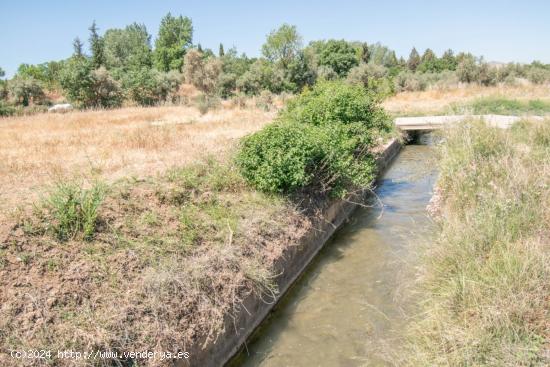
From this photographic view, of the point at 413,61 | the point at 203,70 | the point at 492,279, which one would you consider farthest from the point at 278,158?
the point at 413,61

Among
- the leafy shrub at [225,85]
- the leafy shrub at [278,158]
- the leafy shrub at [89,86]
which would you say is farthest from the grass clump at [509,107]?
the leafy shrub at [89,86]

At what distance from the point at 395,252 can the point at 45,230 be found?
5.63 m

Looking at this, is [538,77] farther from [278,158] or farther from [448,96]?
[278,158]

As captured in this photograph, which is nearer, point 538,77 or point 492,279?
point 492,279

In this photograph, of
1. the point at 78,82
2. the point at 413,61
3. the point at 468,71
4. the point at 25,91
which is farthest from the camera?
the point at 413,61

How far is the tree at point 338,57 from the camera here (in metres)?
56.2

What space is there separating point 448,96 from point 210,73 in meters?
19.3

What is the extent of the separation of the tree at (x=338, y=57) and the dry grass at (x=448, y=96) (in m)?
24.1

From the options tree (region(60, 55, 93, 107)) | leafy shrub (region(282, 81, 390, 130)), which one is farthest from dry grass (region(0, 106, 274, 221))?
tree (region(60, 55, 93, 107))

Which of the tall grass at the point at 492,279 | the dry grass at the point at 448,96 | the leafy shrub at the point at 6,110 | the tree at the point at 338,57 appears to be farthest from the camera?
the tree at the point at 338,57

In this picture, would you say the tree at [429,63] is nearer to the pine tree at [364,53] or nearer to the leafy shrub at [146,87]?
the pine tree at [364,53]

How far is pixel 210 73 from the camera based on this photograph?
117ft

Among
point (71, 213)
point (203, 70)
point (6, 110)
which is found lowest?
point (71, 213)

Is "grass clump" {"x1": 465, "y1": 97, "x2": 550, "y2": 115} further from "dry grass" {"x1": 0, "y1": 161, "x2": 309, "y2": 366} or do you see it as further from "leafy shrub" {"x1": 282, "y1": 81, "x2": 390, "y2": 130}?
"dry grass" {"x1": 0, "y1": 161, "x2": 309, "y2": 366}
